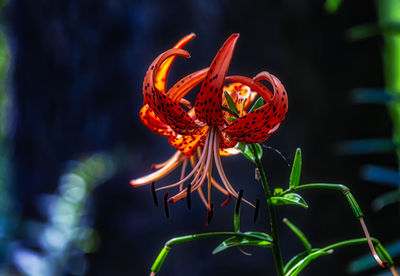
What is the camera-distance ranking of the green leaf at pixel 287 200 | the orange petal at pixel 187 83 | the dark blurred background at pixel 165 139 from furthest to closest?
the dark blurred background at pixel 165 139
the orange petal at pixel 187 83
the green leaf at pixel 287 200

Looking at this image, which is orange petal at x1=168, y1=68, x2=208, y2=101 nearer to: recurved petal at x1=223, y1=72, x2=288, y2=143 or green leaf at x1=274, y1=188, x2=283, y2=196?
recurved petal at x1=223, y1=72, x2=288, y2=143

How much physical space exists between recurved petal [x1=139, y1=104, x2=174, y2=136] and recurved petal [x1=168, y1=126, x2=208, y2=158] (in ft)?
0.07

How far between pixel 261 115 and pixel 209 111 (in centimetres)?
7

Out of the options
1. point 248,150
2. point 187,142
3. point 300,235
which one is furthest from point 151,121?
point 300,235

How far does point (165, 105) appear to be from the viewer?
23.0 inches

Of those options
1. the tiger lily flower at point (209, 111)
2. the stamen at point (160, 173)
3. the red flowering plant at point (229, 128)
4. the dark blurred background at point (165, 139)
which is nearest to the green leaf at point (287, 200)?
the red flowering plant at point (229, 128)

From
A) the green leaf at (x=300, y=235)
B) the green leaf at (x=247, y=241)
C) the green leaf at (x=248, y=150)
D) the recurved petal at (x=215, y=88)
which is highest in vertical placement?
the recurved petal at (x=215, y=88)

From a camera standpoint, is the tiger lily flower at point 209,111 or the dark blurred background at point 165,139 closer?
the tiger lily flower at point 209,111

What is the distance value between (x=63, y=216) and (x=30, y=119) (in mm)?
958

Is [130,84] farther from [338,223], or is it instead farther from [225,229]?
[338,223]

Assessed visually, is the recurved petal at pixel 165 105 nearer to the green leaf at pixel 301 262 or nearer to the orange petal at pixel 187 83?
the orange petal at pixel 187 83

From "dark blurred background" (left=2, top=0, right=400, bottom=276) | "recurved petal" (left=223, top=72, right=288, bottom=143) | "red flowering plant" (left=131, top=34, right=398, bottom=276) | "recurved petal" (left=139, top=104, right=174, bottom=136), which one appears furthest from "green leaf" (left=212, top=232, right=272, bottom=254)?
"dark blurred background" (left=2, top=0, right=400, bottom=276)

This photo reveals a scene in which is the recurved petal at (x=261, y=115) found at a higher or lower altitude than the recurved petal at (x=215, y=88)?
lower

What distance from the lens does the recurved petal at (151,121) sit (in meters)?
0.66
